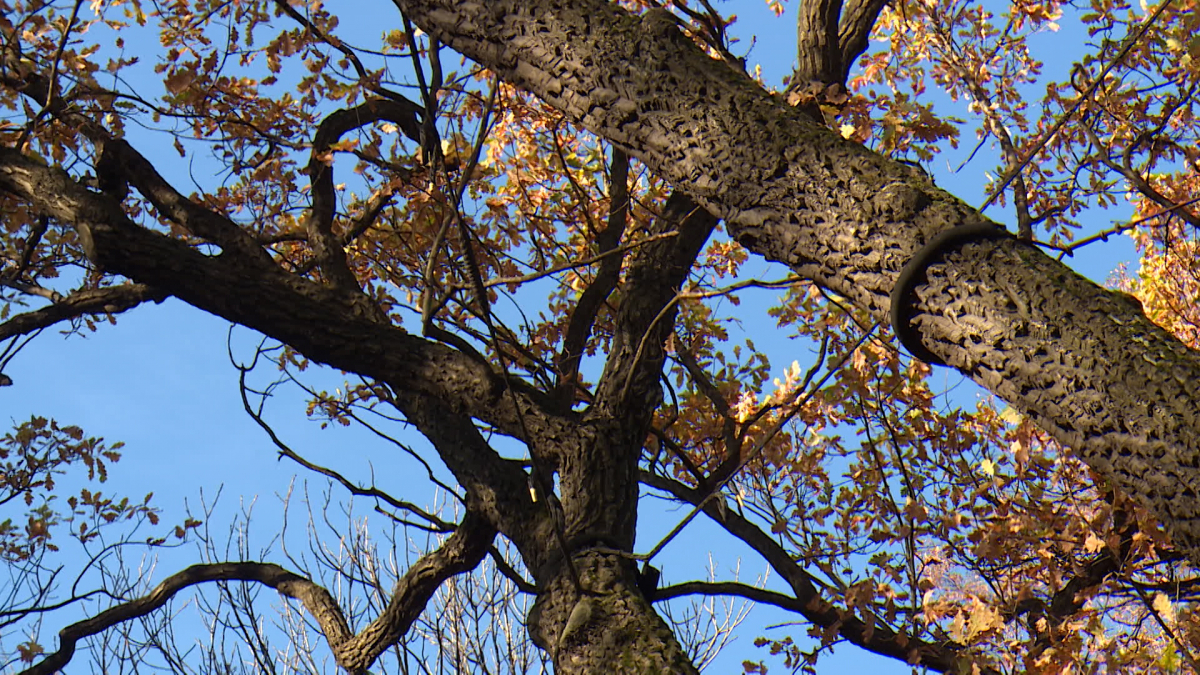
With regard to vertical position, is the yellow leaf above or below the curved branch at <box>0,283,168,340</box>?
below

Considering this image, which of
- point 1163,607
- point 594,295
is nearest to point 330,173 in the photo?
point 594,295

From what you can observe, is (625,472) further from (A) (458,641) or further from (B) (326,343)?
(A) (458,641)

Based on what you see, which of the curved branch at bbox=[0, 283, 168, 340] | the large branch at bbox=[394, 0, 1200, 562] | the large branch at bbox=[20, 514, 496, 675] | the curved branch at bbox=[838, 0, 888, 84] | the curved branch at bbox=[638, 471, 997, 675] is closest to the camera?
the large branch at bbox=[394, 0, 1200, 562]

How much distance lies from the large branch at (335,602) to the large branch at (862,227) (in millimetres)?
2228

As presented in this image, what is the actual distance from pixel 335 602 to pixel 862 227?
3.57m

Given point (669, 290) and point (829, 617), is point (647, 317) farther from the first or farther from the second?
point (829, 617)

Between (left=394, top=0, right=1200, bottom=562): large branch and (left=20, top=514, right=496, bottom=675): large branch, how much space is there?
2228 mm

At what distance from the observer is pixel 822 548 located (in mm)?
5562

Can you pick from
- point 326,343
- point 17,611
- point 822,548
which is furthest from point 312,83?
point 822,548

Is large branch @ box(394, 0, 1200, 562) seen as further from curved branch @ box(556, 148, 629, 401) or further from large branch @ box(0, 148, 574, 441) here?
curved branch @ box(556, 148, 629, 401)

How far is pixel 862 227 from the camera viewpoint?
1936 millimetres

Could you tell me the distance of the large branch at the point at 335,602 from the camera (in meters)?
4.21

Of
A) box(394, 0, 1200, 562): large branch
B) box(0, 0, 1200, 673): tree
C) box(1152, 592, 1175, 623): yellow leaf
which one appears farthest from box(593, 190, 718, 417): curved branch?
box(1152, 592, 1175, 623): yellow leaf

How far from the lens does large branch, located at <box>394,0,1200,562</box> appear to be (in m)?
1.57
